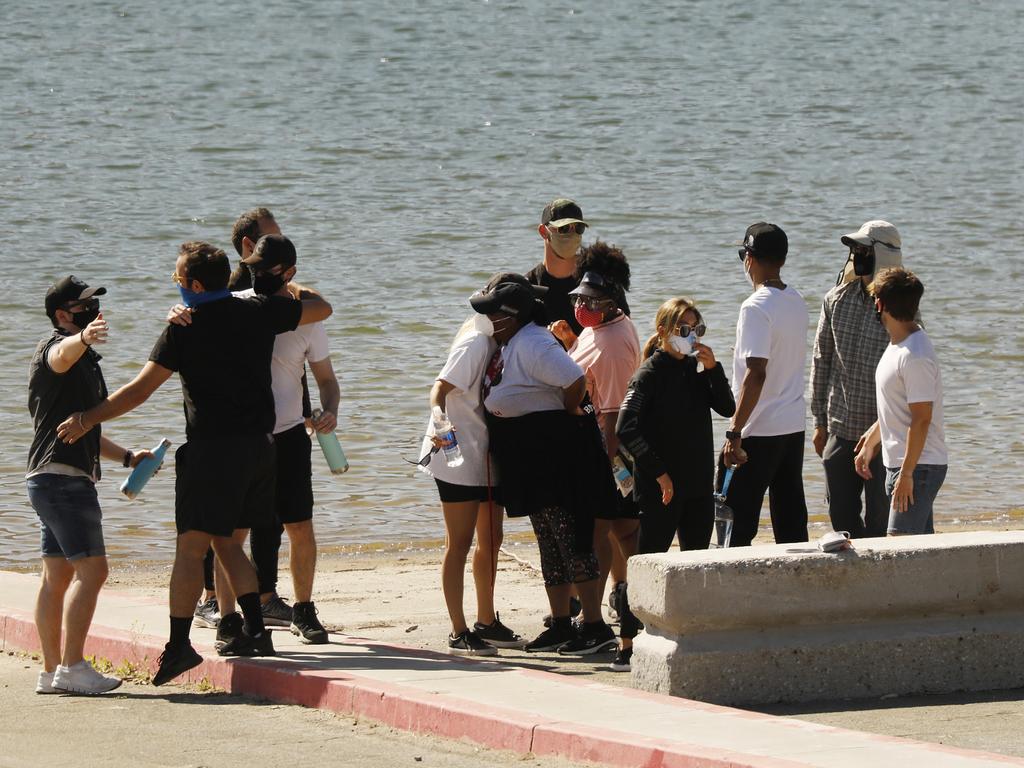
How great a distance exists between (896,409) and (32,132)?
916 inches

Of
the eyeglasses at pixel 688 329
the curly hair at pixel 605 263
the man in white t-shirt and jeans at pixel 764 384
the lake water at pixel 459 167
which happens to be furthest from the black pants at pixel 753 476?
the lake water at pixel 459 167

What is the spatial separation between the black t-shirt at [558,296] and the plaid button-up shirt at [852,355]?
1.18 meters

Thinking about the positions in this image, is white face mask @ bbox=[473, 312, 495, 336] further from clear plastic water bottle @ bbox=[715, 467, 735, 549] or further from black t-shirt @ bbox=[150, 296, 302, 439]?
clear plastic water bottle @ bbox=[715, 467, 735, 549]

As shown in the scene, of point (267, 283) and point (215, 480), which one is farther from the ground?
point (267, 283)

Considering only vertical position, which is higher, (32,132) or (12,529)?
(32,132)

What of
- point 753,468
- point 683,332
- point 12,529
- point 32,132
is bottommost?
point 12,529

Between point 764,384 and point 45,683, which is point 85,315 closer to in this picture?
point 45,683

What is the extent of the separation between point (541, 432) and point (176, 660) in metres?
1.78

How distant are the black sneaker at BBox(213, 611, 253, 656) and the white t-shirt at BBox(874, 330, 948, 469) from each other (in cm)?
276

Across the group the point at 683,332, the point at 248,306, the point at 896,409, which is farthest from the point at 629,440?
the point at 248,306

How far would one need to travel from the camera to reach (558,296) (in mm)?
8156

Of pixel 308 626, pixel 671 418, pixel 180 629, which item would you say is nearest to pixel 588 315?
pixel 671 418

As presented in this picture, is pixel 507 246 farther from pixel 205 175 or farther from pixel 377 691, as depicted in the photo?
pixel 377 691

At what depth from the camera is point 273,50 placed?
34.0 metres
